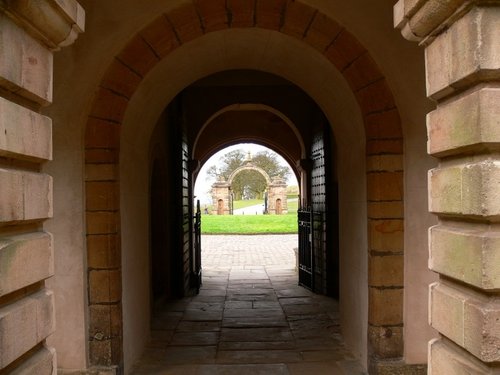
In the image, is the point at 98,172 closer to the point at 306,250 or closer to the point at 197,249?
the point at 197,249

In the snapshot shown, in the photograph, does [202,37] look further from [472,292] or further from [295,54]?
[472,292]

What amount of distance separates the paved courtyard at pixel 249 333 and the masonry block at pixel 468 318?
8.01ft

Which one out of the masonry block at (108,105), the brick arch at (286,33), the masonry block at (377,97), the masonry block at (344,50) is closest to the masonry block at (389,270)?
the brick arch at (286,33)

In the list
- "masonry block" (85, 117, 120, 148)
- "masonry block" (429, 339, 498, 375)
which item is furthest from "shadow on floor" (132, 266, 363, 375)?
"masonry block" (429, 339, 498, 375)

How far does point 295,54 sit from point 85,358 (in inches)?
127

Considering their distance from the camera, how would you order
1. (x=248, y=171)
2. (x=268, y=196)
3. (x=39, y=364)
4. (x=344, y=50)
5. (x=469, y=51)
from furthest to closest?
(x=248, y=171)
(x=268, y=196)
(x=344, y=50)
(x=39, y=364)
(x=469, y=51)

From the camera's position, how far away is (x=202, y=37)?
13.9 ft

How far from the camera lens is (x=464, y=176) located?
6.04ft

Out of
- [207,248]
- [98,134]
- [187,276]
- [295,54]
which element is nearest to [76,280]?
[98,134]

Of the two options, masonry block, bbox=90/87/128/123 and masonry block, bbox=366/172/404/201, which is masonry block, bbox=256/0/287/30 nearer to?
masonry block, bbox=90/87/128/123

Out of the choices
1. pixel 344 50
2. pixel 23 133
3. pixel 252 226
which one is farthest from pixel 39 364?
pixel 252 226

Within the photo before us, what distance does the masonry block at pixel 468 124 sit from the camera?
1.71 meters

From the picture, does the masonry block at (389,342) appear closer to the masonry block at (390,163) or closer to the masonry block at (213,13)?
the masonry block at (390,163)

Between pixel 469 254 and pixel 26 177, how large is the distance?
178 centimetres
